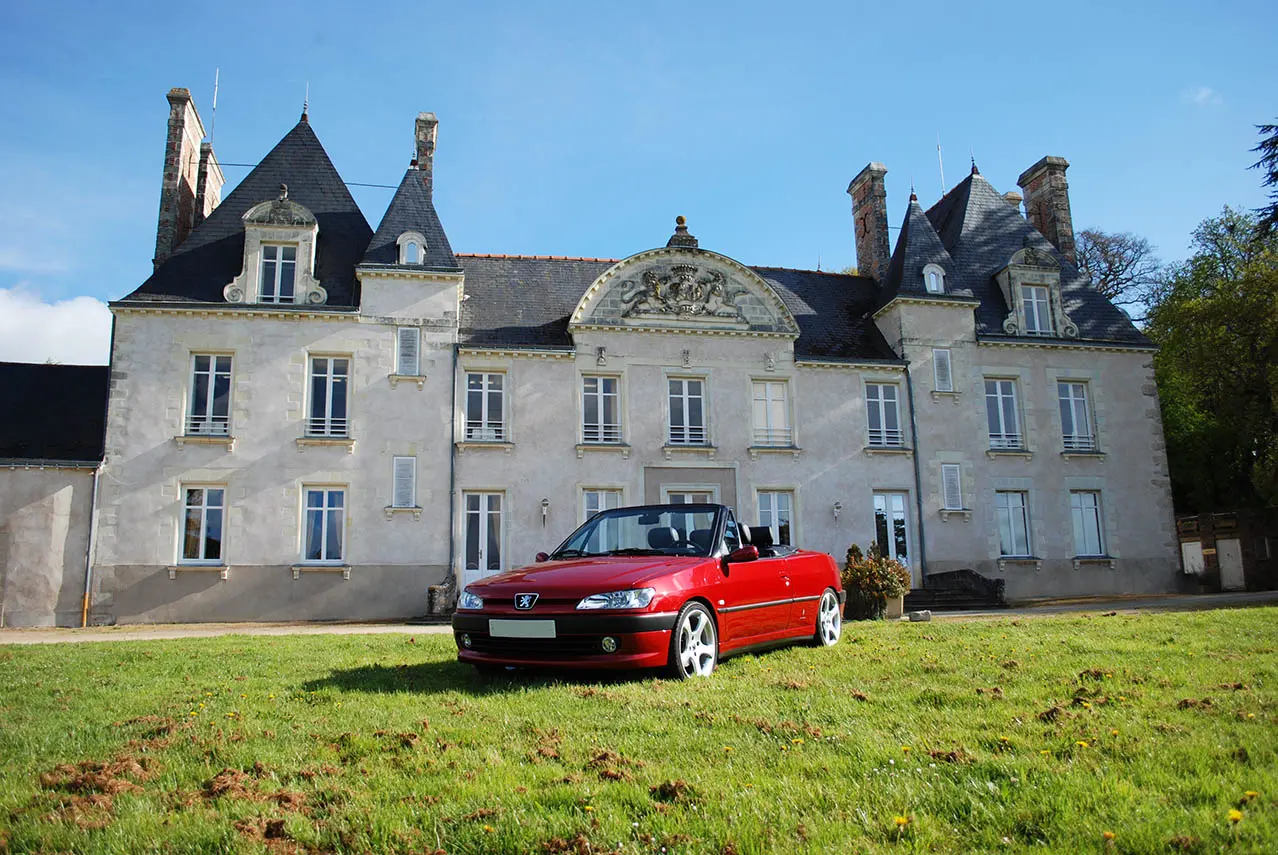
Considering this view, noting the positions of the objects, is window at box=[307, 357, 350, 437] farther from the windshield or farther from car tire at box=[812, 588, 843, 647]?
car tire at box=[812, 588, 843, 647]

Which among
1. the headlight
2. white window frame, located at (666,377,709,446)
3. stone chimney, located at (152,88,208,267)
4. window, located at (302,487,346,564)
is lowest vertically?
the headlight

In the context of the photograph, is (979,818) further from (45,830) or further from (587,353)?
(587,353)

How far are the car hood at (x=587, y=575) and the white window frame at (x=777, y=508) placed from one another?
16.4 m

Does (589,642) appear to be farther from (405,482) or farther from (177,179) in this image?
(177,179)

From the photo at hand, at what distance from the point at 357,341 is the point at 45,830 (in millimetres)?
20117

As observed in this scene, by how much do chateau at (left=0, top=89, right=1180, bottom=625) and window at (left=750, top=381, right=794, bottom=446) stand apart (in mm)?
64

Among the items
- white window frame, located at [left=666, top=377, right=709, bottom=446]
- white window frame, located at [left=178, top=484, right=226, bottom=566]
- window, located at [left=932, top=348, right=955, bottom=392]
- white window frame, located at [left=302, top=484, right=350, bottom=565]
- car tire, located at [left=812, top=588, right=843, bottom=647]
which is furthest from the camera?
window, located at [left=932, top=348, right=955, bottom=392]

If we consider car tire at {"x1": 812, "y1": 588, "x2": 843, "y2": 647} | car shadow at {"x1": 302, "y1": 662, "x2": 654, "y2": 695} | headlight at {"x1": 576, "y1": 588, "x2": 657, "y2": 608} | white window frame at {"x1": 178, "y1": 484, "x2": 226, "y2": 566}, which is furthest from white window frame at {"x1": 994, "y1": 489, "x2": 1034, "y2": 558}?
headlight at {"x1": 576, "y1": 588, "x2": 657, "y2": 608}

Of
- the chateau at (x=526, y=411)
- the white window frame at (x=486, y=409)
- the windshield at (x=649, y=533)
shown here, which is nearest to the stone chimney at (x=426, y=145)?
the chateau at (x=526, y=411)

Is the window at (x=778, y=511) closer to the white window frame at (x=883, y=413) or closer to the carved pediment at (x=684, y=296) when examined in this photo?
the white window frame at (x=883, y=413)

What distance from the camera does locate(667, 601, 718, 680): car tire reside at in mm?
7488

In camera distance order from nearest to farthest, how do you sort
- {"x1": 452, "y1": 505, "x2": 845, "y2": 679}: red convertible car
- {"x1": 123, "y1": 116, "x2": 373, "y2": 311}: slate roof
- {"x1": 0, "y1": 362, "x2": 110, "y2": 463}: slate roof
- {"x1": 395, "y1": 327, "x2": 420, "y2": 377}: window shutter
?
1. {"x1": 452, "y1": 505, "x2": 845, "y2": 679}: red convertible car
2. {"x1": 0, "y1": 362, "x2": 110, "y2": 463}: slate roof
3. {"x1": 123, "y1": 116, "x2": 373, "y2": 311}: slate roof
4. {"x1": 395, "y1": 327, "x2": 420, "y2": 377}: window shutter

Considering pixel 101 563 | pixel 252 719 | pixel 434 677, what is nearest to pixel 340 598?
pixel 101 563

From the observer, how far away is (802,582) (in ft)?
31.6
